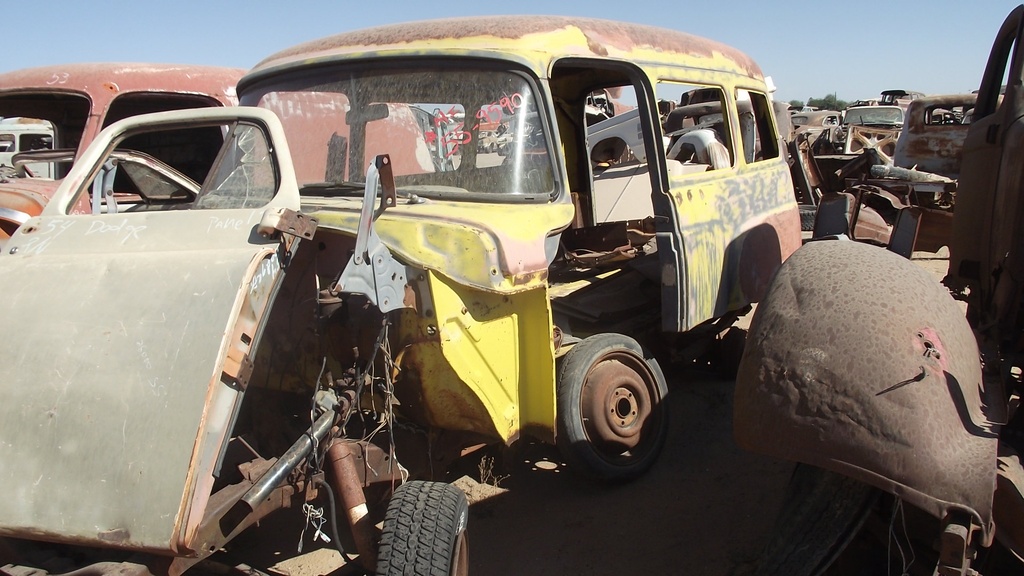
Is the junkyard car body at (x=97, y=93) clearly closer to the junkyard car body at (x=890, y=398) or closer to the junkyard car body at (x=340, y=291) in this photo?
the junkyard car body at (x=340, y=291)

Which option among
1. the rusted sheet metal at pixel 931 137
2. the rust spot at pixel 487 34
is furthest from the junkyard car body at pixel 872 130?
the rust spot at pixel 487 34

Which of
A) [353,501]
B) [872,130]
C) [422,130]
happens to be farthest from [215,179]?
[872,130]

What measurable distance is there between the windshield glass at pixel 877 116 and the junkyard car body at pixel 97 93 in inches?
668

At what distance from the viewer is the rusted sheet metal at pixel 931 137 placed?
9.45 metres

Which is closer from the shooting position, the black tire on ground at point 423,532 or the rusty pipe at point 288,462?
the rusty pipe at point 288,462

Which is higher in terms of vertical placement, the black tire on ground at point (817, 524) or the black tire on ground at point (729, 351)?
the black tire on ground at point (817, 524)

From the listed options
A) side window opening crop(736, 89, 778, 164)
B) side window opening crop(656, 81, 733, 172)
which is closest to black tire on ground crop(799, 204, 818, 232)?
side window opening crop(656, 81, 733, 172)

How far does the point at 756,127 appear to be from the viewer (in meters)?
5.19

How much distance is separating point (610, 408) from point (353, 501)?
1.63 m

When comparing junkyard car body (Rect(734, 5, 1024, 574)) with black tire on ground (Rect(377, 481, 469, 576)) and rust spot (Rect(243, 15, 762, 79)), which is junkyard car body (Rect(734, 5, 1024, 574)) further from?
rust spot (Rect(243, 15, 762, 79))

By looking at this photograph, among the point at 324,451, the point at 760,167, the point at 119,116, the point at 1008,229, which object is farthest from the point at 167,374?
the point at 119,116

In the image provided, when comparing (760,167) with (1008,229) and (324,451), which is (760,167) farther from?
(324,451)

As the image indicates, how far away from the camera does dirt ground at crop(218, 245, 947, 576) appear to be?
3.38 metres

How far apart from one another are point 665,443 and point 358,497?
83.7 inches
